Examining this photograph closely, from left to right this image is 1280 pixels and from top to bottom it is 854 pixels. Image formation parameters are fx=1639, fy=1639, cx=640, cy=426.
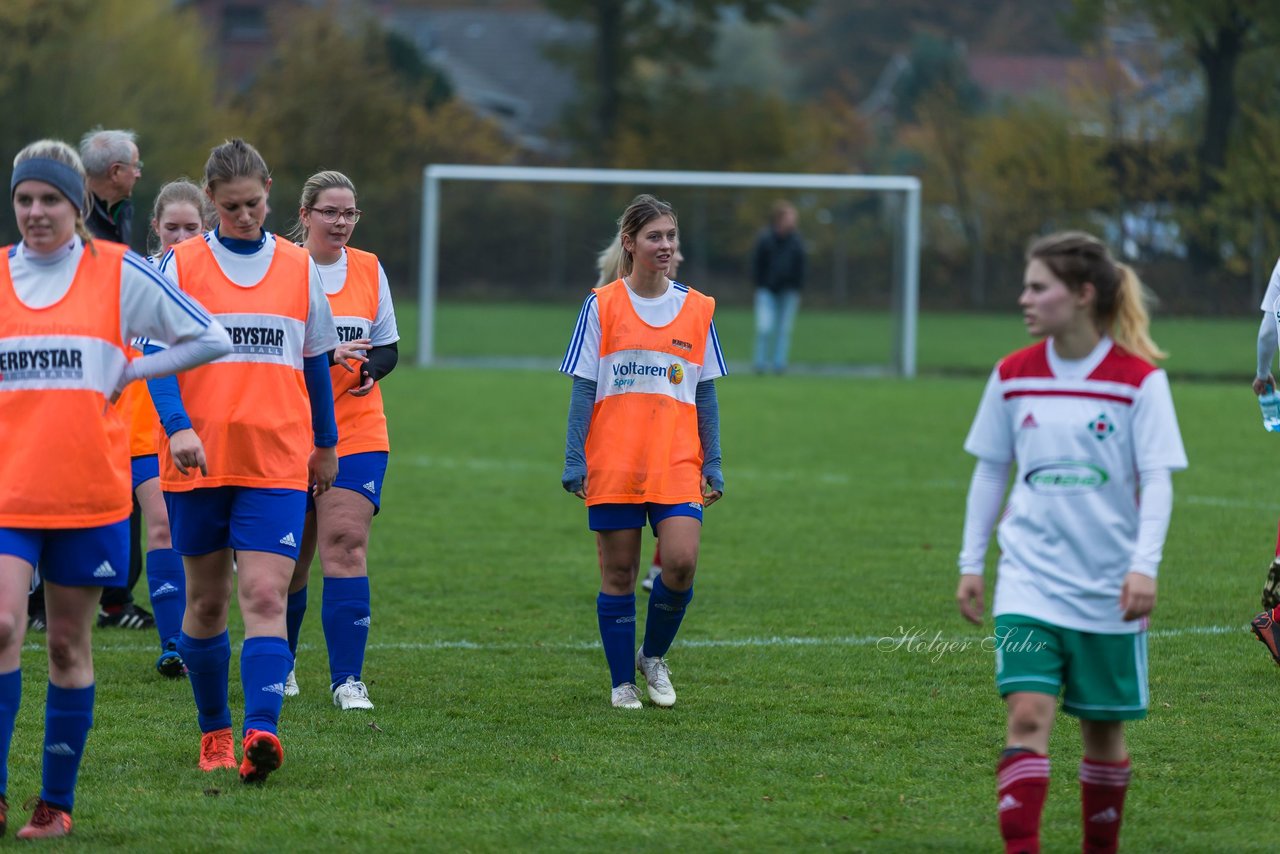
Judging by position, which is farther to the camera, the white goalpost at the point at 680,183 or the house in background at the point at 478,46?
the house in background at the point at 478,46

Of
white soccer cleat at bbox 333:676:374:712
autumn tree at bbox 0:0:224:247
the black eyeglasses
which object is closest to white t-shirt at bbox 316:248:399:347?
the black eyeglasses

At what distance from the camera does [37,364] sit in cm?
428

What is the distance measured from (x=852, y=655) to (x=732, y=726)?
4.37ft

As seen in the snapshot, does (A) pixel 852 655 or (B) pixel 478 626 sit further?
(B) pixel 478 626

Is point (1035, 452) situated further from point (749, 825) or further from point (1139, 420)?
point (749, 825)

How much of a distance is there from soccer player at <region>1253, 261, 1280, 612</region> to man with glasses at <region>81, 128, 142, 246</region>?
4.69 metres

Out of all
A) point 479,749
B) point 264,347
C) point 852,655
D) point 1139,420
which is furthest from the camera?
point 852,655

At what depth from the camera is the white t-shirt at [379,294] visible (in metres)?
6.14

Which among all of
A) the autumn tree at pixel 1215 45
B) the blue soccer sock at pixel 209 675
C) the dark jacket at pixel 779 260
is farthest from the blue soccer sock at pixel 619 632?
the autumn tree at pixel 1215 45

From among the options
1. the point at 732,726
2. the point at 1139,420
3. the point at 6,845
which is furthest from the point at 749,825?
the point at 6,845

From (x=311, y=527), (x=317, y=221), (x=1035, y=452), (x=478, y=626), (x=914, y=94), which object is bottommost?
(x=478, y=626)

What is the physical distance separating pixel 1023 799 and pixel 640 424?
248 centimetres

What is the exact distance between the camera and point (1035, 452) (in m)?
4.04

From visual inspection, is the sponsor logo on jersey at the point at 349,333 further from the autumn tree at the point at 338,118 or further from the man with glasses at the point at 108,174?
the autumn tree at the point at 338,118
